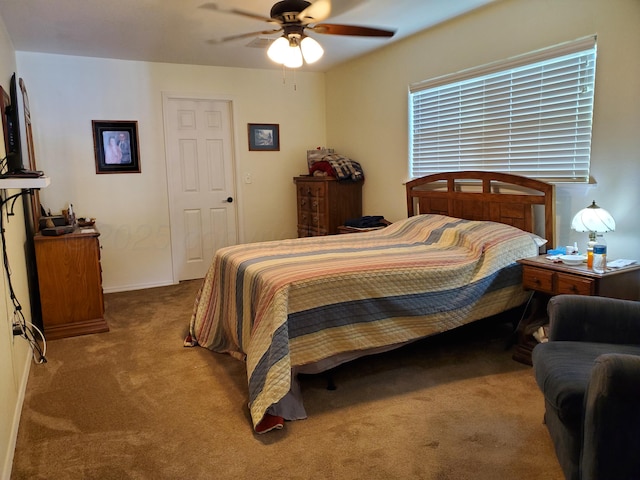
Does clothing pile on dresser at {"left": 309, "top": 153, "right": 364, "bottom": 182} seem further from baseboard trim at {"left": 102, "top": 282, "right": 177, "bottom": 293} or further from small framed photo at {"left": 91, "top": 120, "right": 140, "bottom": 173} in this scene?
baseboard trim at {"left": 102, "top": 282, "right": 177, "bottom": 293}

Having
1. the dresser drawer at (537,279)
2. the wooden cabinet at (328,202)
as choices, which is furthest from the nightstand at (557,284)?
the wooden cabinet at (328,202)

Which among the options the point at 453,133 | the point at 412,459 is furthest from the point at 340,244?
the point at 412,459

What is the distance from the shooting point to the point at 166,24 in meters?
3.66

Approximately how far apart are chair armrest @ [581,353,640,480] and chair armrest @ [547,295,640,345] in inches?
22.7

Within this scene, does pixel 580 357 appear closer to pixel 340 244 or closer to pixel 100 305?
pixel 340 244

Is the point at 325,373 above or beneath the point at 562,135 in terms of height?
beneath

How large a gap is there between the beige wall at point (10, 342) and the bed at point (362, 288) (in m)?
1.02

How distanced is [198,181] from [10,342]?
3.10 metres

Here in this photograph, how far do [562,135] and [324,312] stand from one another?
2.02 m

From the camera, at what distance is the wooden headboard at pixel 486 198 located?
127 inches

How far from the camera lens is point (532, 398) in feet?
8.16

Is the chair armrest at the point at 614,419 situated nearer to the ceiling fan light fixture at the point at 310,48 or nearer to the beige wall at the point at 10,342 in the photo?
the beige wall at the point at 10,342

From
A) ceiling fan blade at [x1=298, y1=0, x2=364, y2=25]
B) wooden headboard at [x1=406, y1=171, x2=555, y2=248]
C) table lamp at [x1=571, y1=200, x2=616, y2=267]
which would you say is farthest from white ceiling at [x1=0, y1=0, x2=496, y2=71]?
table lamp at [x1=571, y1=200, x2=616, y2=267]

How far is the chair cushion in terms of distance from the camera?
1.62m
